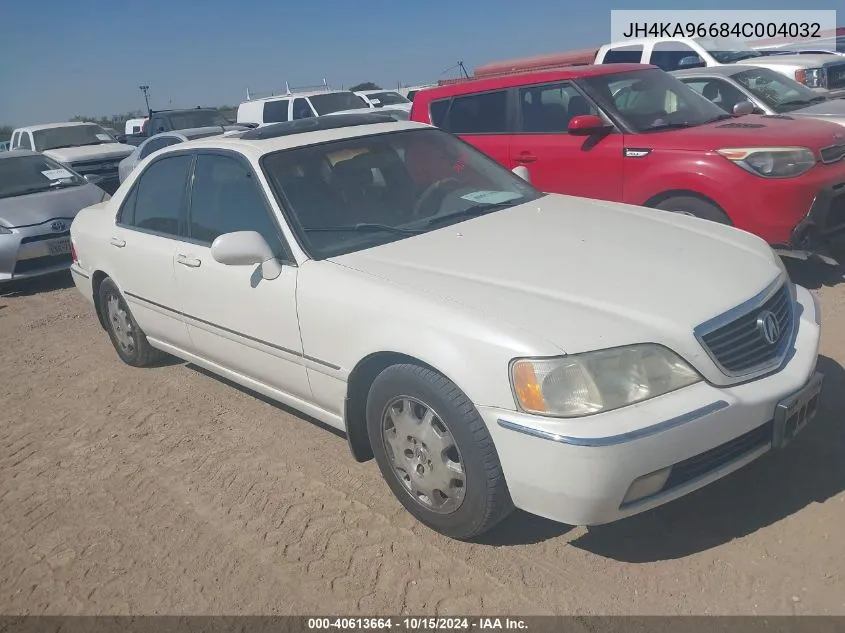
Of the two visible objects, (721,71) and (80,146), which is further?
(80,146)

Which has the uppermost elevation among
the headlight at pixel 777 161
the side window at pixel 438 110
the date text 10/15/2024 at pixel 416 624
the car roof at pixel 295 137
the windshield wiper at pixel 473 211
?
the car roof at pixel 295 137

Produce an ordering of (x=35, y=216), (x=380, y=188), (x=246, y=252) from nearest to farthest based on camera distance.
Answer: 1. (x=246, y=252)
2. (x=380, y=188)
3. (x=35, y=216)

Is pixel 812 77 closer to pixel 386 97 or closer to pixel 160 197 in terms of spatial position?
pixel 160 197

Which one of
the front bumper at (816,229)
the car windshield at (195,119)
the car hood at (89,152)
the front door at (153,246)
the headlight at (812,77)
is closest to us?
the front door at (153,246)

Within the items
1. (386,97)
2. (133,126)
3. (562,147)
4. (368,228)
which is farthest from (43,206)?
(133,126)

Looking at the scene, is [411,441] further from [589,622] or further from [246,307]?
[246,307]

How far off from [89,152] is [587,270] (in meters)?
14.5

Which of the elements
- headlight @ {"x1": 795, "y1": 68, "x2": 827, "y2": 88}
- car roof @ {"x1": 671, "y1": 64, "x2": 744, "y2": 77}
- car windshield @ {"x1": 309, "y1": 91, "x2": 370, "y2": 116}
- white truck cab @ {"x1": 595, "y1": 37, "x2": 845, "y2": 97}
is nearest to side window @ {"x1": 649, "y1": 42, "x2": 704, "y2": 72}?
white truck cab @ {"x1": 595, "y1": 37, "x2": 845, "y2": 97}

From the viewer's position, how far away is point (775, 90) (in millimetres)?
8055

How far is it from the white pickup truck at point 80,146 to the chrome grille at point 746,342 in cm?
1392

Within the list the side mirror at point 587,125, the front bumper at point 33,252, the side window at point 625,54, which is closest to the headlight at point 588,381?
the side mirror at point 587,125

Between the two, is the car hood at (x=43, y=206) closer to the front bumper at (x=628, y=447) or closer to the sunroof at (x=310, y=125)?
the sunroof at (x=310, y=125)

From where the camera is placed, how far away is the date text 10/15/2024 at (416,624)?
8.25ft

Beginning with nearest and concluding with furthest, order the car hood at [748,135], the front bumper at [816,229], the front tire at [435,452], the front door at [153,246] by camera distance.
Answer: the front tire at [435,452] → the front door at [153,246] → the front bumper at [816,229] → the car hood at [748,135]
